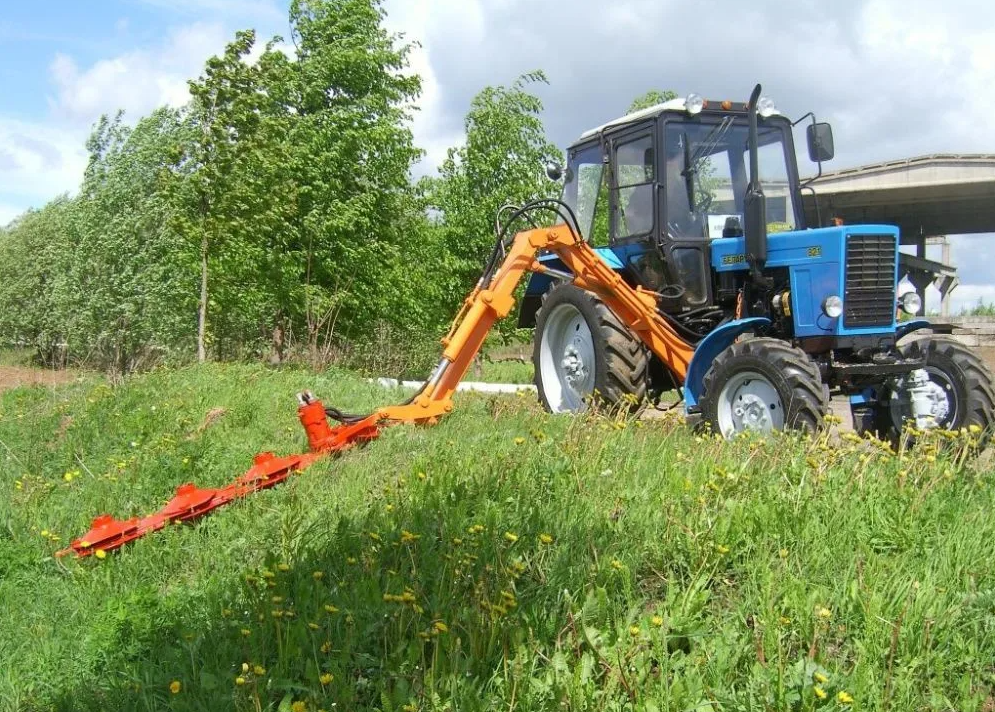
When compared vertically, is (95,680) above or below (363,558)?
below

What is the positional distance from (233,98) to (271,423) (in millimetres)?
7287

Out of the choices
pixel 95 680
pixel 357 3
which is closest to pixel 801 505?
pixel 95 680

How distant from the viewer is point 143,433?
823cm

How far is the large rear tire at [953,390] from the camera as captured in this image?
6746 millimetres

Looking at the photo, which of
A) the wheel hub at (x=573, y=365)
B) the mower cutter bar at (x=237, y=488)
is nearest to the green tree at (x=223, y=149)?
the wheel hub at (x=573, y=365)

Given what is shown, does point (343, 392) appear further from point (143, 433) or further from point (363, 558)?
point (363, 558)

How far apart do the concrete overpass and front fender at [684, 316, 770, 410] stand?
2367 centimetres

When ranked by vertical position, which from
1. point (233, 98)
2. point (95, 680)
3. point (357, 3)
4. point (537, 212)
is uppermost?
point (357, 3)

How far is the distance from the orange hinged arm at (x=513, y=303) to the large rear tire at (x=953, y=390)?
176 centimetres

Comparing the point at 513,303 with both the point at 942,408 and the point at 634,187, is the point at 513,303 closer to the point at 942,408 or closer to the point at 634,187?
the point at 634,187

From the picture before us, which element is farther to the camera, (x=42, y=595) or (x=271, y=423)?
(x=271, y=423)

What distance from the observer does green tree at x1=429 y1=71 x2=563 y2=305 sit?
17.9m

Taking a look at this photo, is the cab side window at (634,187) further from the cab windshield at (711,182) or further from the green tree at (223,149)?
the green tree at (223,149)

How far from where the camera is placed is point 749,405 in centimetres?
666
